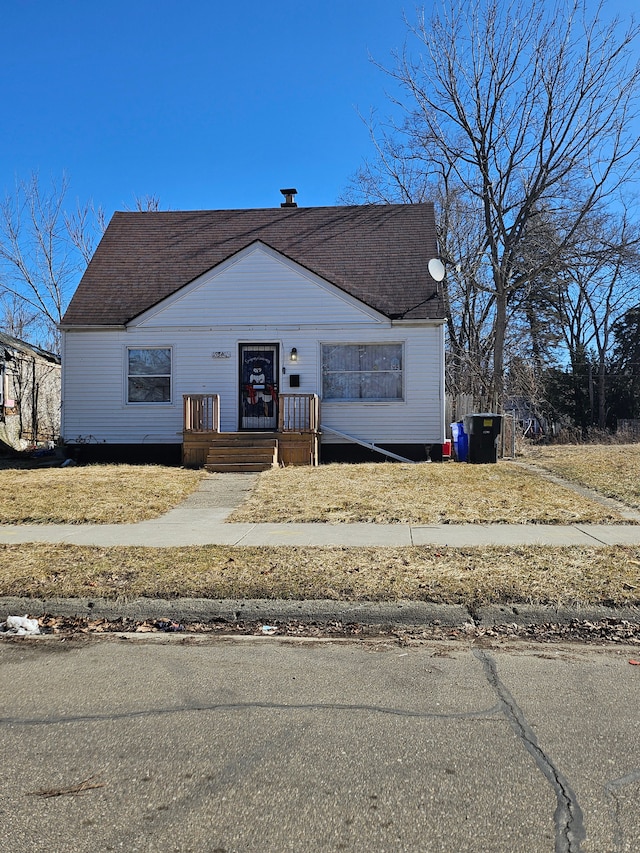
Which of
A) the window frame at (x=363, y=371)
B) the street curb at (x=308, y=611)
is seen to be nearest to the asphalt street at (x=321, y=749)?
the street curb at (x=308, y=611)

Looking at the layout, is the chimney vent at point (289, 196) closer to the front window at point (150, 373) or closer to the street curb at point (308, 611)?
the front window at point (150, 373)

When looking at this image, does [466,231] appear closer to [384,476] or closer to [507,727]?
[384,476]

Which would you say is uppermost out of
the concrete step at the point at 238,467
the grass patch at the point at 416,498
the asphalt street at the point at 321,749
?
the concrete step at the point at 238,467

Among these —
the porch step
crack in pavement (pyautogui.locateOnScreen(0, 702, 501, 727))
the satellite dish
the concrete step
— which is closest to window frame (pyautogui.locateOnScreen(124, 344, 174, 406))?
the porch step

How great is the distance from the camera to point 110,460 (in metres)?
16.9

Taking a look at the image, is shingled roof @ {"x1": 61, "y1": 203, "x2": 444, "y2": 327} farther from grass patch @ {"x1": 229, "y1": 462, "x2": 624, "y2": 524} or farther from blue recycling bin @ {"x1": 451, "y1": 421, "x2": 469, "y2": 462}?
grass patch @ {"x1": 229, "y1": 462, "x2": 624, "y2": 524}

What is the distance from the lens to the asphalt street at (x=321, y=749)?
8.68 ft

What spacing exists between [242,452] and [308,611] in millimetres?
9092

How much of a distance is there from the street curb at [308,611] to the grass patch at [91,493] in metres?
3.50

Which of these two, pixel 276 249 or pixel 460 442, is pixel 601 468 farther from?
pixel 276 249

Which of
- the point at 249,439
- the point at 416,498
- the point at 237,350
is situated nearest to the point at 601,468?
A: the point at 416,498

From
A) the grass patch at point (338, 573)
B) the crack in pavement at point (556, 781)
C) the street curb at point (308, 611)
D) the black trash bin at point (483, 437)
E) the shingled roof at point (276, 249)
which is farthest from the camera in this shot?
the shingled roof at point (276, 249)

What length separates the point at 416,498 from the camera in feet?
34.0

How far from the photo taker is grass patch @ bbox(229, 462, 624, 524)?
8984mm
